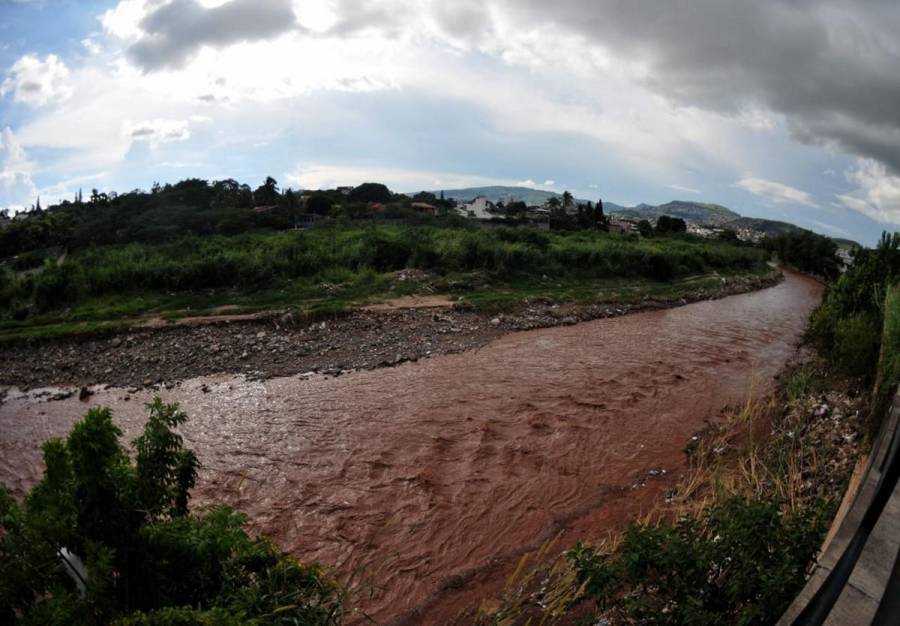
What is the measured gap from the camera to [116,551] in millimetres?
2818

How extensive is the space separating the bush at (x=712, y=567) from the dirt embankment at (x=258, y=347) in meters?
9.02

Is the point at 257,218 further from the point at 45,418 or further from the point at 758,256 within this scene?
the point at 758,256

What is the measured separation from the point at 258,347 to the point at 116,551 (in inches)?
426

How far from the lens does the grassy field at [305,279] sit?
54.9ft

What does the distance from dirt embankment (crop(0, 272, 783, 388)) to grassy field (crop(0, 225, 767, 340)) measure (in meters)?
0.89

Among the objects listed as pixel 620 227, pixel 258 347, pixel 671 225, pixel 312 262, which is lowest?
pixel 258 347

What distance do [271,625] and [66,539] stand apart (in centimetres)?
132

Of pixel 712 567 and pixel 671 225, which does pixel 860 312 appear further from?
pixel 671 225

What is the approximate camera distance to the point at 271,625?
9.12 ft

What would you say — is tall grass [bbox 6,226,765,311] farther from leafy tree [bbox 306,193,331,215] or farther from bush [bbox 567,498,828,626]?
leafy tree [bbox 306,193,331,215]

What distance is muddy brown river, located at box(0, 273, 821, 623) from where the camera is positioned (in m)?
→ 5.67

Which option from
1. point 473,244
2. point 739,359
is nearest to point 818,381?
point 739,359

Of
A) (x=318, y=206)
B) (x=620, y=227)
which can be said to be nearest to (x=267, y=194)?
(x=318, y=206)

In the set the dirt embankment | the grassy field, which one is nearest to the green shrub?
the dirt embankment
